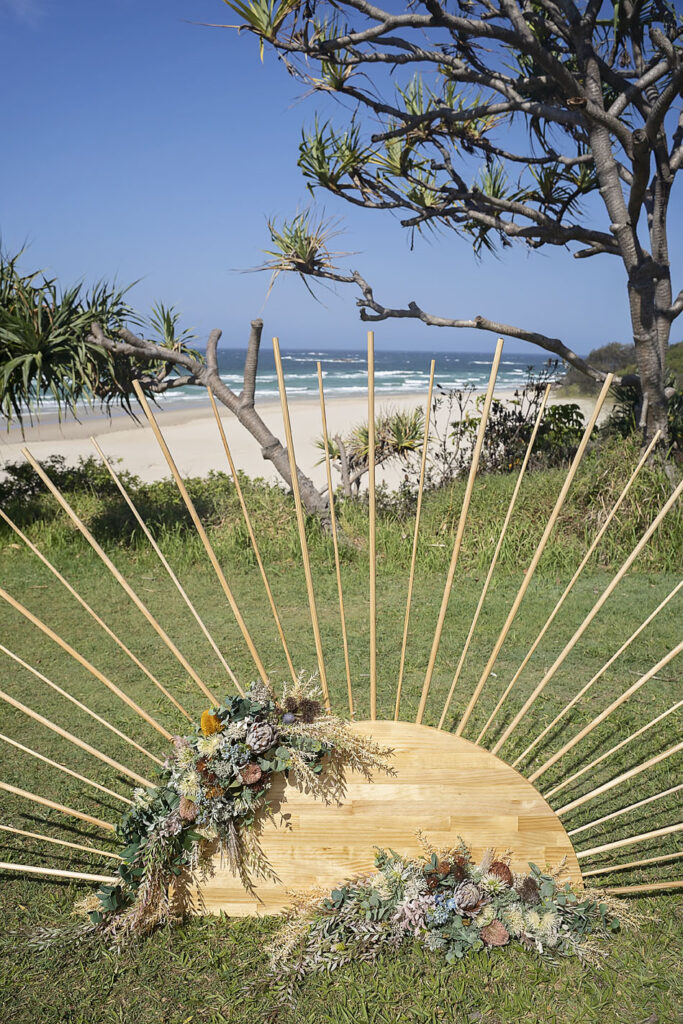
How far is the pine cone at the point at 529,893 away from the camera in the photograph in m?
2.27

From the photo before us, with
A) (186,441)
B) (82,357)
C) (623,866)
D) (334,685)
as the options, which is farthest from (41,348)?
(186,441)

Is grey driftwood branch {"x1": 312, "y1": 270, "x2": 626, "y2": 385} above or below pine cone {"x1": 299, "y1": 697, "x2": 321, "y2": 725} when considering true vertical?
above

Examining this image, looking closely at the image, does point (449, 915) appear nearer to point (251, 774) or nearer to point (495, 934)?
point (495, 934)

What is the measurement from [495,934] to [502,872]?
19 centimetres

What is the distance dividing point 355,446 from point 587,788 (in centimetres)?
601

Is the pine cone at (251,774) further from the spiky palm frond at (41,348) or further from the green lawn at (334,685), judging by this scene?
the spiky palm frond at (41,348)

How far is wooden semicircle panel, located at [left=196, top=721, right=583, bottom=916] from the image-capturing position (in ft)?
7.49

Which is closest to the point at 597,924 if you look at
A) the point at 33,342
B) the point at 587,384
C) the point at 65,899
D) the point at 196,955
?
the point at 196,955

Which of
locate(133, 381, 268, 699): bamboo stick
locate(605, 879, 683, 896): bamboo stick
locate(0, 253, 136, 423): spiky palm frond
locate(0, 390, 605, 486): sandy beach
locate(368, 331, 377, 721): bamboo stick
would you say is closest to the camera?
locate(368, 331, 377, 721): bamboo stick

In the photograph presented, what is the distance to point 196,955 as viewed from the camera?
2.26m

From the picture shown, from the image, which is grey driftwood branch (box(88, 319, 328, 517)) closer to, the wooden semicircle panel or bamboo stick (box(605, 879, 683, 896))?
the wooden semicircle panel

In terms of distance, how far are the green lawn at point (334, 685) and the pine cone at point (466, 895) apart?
16cm

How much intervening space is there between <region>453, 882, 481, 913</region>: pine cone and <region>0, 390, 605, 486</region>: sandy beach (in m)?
8.41

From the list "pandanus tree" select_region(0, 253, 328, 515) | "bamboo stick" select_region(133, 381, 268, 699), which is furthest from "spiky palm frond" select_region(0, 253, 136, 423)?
"bamboo stick" select_region(133, 381, 268, 699)
